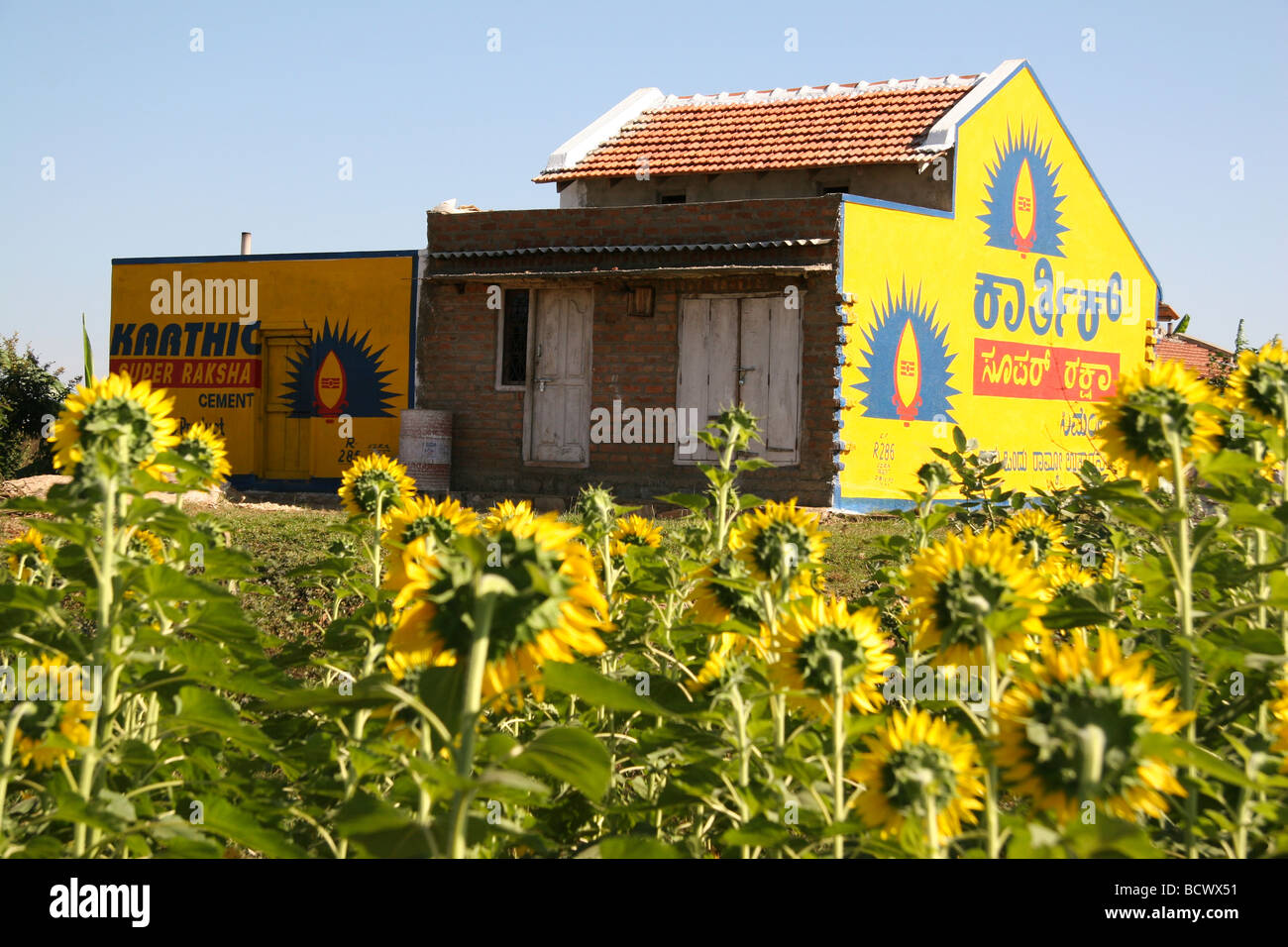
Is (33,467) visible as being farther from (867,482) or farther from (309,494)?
(867,482)

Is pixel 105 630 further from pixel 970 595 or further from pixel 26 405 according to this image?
pixel 26 405

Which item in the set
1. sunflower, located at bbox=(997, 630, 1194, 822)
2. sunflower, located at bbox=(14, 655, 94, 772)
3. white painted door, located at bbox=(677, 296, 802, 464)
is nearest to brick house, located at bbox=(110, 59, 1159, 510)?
white painted door, located at bbox=(677, 296, 802, 464)

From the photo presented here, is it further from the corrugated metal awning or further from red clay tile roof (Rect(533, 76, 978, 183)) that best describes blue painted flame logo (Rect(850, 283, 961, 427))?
red clay tile roof (Rect(533, 76, 978, 183))

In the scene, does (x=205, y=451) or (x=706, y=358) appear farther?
(x=706, y=358)

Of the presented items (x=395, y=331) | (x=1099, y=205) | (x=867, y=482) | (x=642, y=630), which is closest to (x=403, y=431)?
(x=395, y=331)

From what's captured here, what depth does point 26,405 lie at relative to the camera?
66.8 feet

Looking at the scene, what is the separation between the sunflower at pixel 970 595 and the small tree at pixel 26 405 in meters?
19.3

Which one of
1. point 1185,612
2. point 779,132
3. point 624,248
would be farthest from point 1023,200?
point 1185,612

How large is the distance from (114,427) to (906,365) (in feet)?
43.6

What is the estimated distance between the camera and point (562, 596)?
5.12ft

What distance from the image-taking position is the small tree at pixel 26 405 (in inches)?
754

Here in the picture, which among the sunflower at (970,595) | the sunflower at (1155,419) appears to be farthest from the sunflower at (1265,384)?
the sunflower at (970,595)
